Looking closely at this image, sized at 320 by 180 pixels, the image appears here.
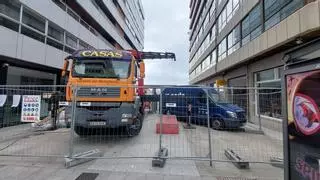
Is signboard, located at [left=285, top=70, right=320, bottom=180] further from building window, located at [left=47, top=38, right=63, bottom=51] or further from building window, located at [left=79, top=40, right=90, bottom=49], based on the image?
building window, located at [left=79, top=40, right=90, bottom=49]

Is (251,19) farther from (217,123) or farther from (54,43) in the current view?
(54,43)

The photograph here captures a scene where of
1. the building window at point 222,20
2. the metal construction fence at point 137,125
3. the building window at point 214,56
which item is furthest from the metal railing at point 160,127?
the building window at point 214,56

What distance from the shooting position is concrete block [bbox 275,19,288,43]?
10.8 metres

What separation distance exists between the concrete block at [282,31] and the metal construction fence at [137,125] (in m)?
4.19

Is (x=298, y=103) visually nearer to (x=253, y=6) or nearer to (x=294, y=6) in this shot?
(x=294, y=6)

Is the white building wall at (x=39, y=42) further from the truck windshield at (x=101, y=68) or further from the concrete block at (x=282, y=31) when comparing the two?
the concrete block at (x=282, y=31)

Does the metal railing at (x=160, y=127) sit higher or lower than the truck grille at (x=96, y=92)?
lower

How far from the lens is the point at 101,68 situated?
868 centimetres

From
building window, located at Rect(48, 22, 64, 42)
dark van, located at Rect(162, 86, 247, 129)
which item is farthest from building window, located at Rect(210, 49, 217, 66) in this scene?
dark van, located at Rect(162, 86, 247, 129)

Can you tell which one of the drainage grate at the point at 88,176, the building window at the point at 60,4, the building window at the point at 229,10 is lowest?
the drainage grate at the point at 88,176

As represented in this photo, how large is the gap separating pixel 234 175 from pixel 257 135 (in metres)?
3.92

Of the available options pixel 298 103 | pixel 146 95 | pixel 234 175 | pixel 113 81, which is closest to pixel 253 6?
pixel 146 95

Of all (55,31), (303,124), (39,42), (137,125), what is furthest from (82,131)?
(55,31)

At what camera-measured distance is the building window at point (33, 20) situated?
40.8 feet
